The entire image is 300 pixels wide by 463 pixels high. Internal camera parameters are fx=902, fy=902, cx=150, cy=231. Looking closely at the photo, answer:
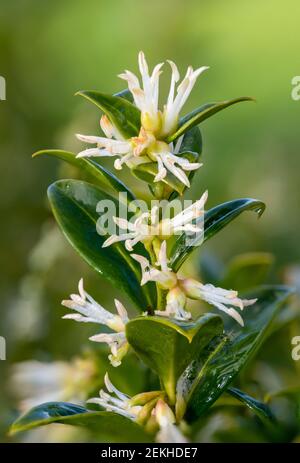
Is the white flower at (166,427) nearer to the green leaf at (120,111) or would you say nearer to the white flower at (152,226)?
the white flower at (152,226)

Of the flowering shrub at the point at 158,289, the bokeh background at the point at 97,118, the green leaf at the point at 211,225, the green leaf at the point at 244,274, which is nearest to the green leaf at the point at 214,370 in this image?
the flowering shrub at the point at 158,289

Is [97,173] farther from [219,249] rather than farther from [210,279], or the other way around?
[219,249]

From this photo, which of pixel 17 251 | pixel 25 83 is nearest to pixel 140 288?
pixel 17 251

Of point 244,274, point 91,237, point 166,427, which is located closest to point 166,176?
point 91,237

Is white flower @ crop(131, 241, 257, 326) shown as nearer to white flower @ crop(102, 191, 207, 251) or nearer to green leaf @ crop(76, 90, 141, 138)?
white flower @ crop(102, 191, 207, 251)

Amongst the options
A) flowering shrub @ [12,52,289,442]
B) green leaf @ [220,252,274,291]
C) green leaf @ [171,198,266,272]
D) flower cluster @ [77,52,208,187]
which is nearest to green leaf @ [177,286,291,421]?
flowering shrub @ [12,52,289,442]
